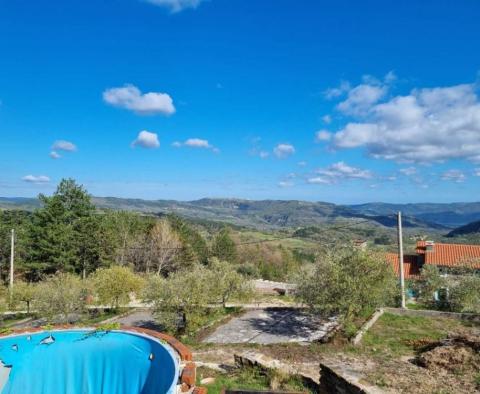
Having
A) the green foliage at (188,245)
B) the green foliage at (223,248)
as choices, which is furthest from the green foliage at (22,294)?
the green foliage at (223,248)

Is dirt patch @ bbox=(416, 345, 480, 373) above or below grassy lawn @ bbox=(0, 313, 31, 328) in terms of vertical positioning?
above

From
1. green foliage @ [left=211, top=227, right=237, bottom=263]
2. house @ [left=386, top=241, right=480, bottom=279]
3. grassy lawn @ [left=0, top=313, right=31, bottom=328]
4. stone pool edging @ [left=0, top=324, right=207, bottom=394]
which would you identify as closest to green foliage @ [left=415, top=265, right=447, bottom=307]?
house @ [left=386, top=241, right=480, bottom=279]

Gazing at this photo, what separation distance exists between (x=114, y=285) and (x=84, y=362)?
47.3 ft

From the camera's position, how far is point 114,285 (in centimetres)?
2347

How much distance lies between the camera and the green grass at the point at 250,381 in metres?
9.52

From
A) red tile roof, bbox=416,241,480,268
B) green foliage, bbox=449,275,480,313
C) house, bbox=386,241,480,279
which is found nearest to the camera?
green foliage, bbox=449,275,480,313

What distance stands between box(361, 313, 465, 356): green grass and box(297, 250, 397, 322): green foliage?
1.30 m

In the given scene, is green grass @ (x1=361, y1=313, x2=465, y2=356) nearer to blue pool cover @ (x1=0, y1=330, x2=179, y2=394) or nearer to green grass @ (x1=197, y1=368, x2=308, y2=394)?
green grass @ (x1=197, y1=368, x2=308, y2=394)

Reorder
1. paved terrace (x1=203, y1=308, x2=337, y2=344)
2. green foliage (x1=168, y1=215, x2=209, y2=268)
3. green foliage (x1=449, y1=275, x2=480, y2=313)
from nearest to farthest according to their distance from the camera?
paved terrace (x1=203, y1=308, x2=337, y2=344) < green foliage (x1=449, y1=275, x2=480, y2=313) < green foliage (x1=168, y1=215, x2=209, y2=268)

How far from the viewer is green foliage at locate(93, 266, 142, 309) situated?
2336 centimetres

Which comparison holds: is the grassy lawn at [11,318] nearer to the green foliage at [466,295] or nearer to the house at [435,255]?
the green foliage at [466,295]

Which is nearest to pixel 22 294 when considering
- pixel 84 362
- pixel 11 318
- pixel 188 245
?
pixel 11 318

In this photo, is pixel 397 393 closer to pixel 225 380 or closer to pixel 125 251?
pixel 225 380

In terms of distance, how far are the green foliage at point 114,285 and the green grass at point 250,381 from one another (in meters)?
14.1
